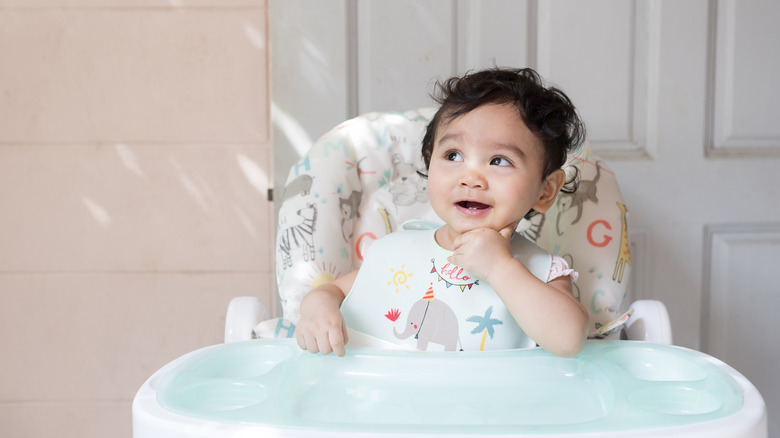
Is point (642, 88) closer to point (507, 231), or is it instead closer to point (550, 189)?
point (550, 189)

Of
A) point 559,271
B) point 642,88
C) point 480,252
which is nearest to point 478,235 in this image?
point 480,252

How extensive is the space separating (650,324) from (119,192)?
1230 millimetres

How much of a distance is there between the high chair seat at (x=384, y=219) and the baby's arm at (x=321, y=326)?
8 centimetres

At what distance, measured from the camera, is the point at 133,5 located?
1.60 m

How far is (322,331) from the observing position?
832 mm

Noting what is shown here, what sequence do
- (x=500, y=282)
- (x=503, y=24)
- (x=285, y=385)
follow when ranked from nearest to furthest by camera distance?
(x=285, y=385) → (x=500, y=282) → (x=503, y=24)

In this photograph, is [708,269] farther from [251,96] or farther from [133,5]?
[133,5]

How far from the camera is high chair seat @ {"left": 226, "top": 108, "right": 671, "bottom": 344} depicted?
104 cm

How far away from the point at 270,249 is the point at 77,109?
1.81 ft

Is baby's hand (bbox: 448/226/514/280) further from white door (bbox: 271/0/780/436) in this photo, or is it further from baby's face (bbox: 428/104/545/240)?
white door (bbox: 271/0/780/436)

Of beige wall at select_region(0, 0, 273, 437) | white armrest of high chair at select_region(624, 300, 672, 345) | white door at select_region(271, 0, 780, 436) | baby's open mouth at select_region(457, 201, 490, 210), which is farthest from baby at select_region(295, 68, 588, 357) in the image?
beige wall at select_region(0, 0, 273, 437)

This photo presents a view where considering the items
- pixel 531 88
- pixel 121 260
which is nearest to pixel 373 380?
pixel 531 88

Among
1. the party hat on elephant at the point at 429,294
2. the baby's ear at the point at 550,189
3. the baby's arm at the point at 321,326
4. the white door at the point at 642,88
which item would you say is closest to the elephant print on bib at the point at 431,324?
the party hat on elephant at the point at 429,294

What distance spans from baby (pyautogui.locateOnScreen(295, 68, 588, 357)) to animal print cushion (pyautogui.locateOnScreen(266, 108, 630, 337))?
0.33ft
